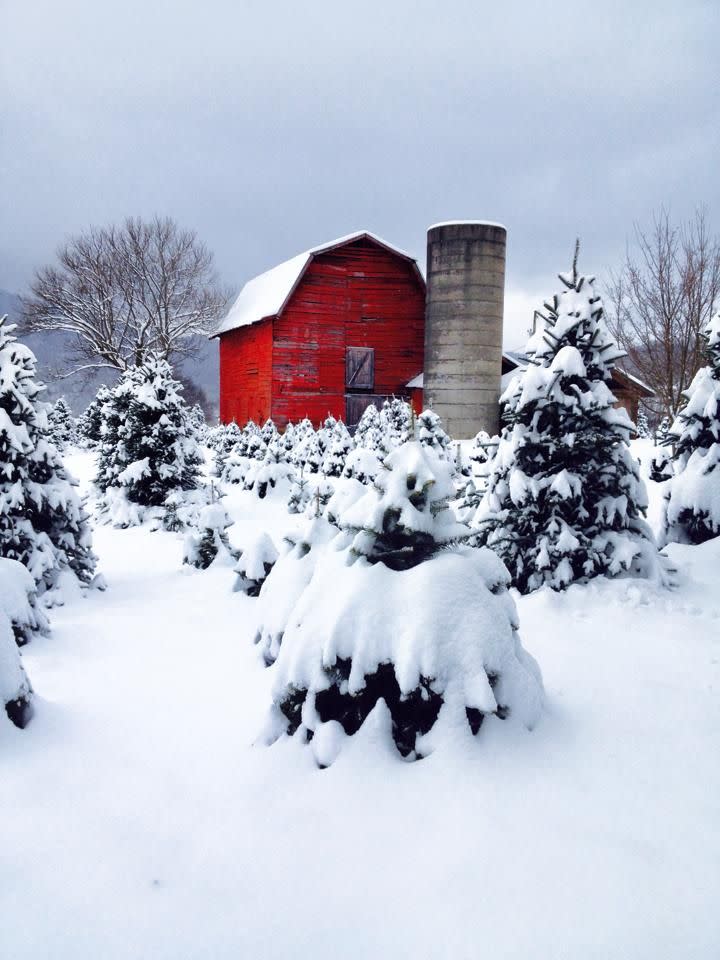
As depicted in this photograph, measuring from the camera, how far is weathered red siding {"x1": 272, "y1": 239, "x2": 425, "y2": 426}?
79.5 feet

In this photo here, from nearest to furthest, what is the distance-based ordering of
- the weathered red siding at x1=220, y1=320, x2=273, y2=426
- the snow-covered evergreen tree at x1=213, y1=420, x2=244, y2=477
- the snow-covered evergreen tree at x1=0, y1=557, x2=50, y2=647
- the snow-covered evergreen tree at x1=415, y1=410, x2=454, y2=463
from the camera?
the snow-covered evergreen tree at x1=0, y1=557, x2=50, y2=647, the snow-covered evergreen tree at x1=415, y1=410, x2=454, y2=463, the snow-covered evergreen tree at x1=213, y1=420, x2=244, y2=477, the weathered red siding at x1=220, y1=320, x2=273, y2=426

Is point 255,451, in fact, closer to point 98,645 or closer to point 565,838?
point 98,645

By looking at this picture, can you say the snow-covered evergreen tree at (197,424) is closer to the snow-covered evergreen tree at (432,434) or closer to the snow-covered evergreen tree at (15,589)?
the snow-covered evergreen tree at (432,434)

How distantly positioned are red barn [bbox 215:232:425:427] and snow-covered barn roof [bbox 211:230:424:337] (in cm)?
5

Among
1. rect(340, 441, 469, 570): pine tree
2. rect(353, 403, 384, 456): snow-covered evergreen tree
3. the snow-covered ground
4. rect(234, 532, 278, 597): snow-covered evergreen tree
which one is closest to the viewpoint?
Answer: the snow-covered ground

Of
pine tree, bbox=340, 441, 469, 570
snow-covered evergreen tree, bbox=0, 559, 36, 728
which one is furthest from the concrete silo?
snow-covered evergreen tree, bbox=0, 559, 36, 728

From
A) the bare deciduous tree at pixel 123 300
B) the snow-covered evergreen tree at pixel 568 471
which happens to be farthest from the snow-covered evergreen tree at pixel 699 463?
the bare deciduous tree at pixel 123 300

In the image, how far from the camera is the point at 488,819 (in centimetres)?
286

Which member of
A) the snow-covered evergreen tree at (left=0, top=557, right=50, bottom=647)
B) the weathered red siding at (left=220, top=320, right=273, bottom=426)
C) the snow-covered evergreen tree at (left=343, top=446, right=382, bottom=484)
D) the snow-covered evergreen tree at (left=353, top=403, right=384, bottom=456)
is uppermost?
the weathered red siding at (left=220, top=320, right=273, bottom=426)

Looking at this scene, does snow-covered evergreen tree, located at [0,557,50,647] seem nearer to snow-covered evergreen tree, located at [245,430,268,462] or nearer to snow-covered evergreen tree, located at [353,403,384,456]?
snow-covered evergreen tree, located at [353,403,384,456]

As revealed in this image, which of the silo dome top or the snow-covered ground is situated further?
the silo dome top

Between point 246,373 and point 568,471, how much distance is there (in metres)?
22.2

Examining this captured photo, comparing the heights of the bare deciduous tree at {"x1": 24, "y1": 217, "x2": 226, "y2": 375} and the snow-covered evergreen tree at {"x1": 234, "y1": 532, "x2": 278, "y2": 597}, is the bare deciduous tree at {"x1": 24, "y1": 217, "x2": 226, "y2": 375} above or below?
above

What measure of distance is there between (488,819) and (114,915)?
5.14 feet
